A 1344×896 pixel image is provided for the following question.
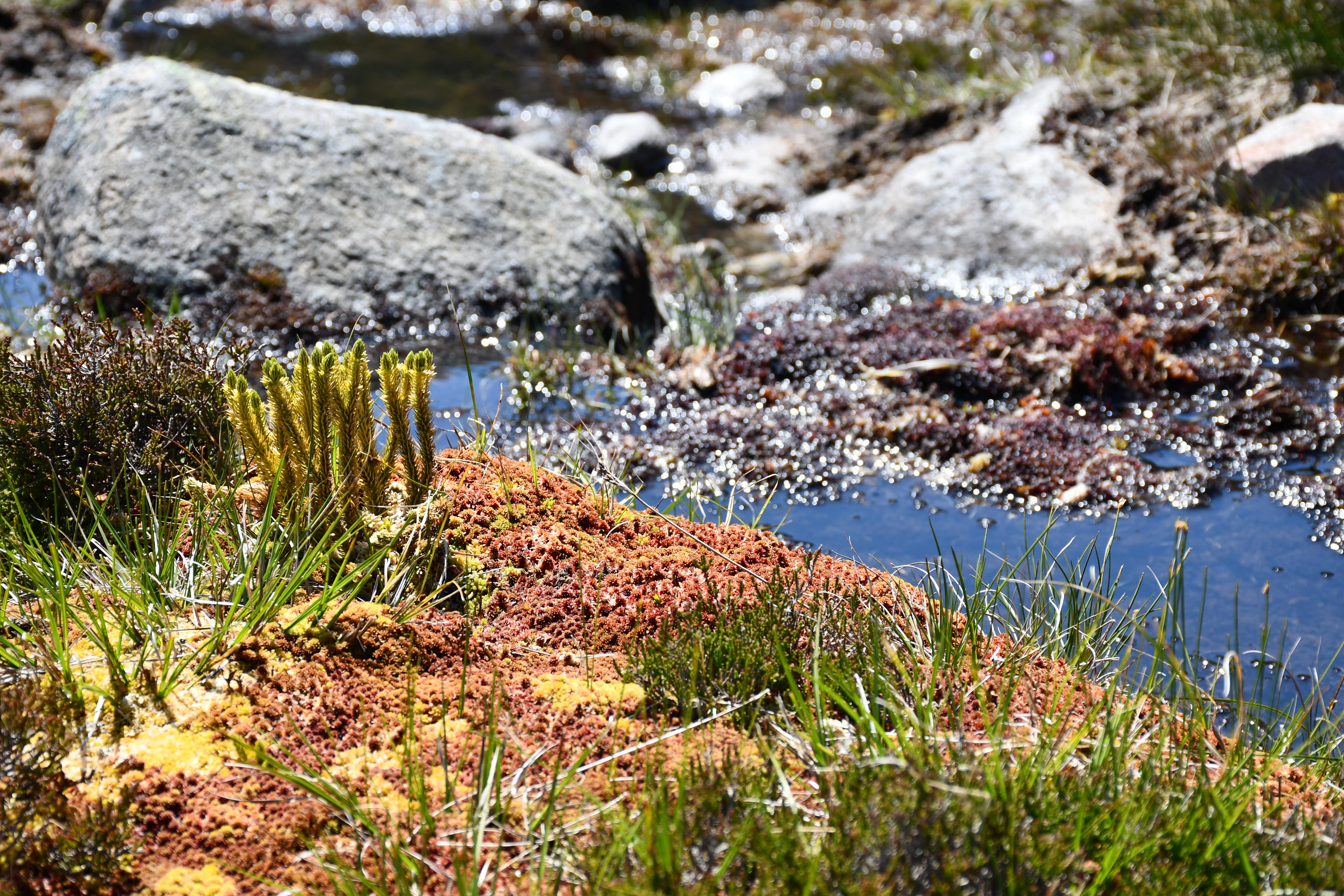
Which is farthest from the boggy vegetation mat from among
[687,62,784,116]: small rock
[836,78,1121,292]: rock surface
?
[687,62,784,116]: small rock

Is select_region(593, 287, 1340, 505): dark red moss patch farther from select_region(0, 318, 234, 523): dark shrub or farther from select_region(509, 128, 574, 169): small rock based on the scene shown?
select_region(509, 128, 574, 169): small rock

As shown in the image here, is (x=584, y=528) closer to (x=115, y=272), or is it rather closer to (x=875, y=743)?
(x=875, y=743)

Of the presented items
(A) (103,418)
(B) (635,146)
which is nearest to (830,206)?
(B) (635,146)

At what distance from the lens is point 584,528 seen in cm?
388

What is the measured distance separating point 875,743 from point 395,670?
1.43m

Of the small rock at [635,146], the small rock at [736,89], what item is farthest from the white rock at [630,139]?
the small rock at [736,89]

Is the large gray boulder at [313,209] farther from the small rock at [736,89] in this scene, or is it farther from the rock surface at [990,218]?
the small rock at [736,89]

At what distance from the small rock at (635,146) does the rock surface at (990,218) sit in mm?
2838

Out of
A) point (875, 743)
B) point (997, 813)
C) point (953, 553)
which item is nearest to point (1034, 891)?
point (997, 813)

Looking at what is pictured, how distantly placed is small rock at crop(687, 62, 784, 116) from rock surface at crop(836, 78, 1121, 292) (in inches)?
168

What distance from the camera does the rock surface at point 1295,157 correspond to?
748 centimetres

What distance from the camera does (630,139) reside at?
36.1 ft

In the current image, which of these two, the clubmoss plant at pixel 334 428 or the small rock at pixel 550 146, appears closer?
the clubmoss plant at pixel 334 428

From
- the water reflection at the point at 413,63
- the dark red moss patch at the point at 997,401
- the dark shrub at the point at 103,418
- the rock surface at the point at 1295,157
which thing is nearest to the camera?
the dark shrub at the point at 103,418
